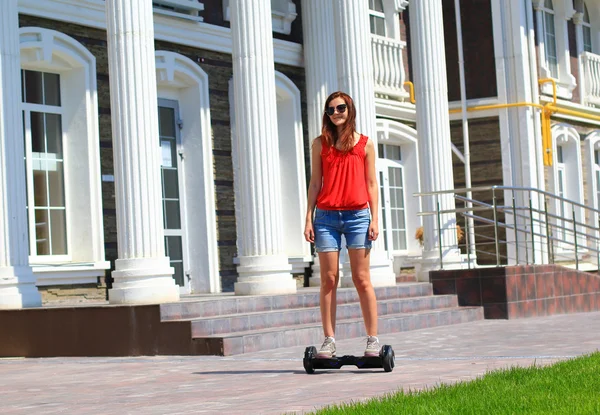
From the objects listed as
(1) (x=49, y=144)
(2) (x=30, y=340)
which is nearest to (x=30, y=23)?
(1) (x=49, y=144)

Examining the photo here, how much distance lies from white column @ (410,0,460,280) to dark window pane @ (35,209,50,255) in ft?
18.3

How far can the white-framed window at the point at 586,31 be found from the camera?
77.3ft

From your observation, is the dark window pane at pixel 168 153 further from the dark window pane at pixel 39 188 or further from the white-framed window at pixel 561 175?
the white-framed window at pixel 561 175

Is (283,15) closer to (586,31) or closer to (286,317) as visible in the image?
(286,317)

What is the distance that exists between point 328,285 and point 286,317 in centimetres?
379

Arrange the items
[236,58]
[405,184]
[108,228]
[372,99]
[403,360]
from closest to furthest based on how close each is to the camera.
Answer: [403,360]
[236,58]
[108,228]
[372,99]
[405,184]

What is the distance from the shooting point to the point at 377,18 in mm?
18984

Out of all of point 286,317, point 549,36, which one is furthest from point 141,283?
point 549,36

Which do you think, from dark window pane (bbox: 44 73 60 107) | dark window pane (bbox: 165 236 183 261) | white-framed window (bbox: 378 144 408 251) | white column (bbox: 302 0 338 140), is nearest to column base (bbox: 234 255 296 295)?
dark window pane (bbox: 165 236 183 261)

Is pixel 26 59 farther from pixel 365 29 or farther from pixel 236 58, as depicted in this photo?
pixel 365 29

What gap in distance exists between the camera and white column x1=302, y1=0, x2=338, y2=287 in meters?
16.4

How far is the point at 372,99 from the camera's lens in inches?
567

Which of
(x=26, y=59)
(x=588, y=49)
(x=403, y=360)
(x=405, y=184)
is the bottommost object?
(x=403, y=360)

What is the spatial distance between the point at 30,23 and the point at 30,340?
416 centimetres
